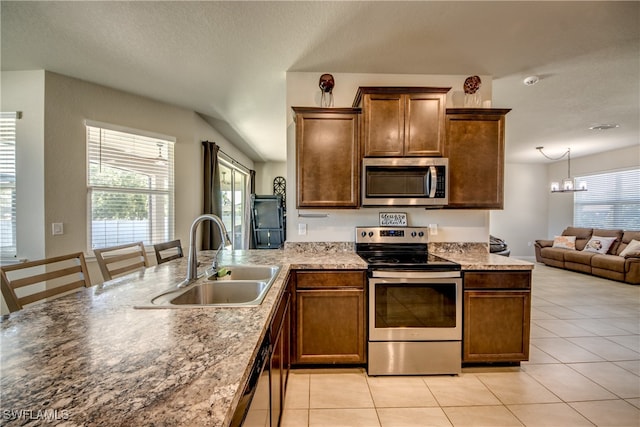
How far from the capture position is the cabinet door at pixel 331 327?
216 cm

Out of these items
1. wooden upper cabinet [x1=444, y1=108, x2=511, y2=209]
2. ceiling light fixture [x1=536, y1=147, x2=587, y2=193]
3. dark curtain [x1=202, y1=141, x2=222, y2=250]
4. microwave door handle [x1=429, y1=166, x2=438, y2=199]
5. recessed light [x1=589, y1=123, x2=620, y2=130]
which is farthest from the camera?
ceiling light fixture [x1=536, y1=147, x2=587, y2=193]

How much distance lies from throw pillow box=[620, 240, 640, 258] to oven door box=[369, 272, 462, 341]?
17.5 ft

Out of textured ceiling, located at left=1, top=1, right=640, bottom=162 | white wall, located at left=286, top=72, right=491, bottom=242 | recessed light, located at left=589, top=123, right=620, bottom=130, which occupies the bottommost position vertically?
white wall, located at left=286, top=72, right=491, bottom=242

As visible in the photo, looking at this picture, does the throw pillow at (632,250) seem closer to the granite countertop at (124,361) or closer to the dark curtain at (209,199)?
the granite countertop at (124,361)

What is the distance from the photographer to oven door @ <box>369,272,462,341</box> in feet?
6.95

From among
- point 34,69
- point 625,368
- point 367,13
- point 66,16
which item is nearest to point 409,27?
point 367,13

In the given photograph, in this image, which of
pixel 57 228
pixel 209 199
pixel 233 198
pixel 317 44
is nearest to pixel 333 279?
pixel 317 44

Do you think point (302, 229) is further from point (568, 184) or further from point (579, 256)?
point (568, 184)

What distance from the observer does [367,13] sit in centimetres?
193

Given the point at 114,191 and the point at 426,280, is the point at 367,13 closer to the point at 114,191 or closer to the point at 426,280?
the point at 426,280

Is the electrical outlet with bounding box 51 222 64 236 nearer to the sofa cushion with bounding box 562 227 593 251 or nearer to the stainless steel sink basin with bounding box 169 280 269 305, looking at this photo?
the stainless steel sink basin with bounding box 169 280 269 305

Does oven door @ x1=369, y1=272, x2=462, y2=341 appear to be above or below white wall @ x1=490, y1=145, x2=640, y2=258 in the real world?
below

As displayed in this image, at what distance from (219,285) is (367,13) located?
204 cm

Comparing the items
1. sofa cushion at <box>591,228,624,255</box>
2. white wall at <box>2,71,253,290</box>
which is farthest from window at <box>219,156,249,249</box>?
sofa cushion at <box>591,228,624,255</box>
